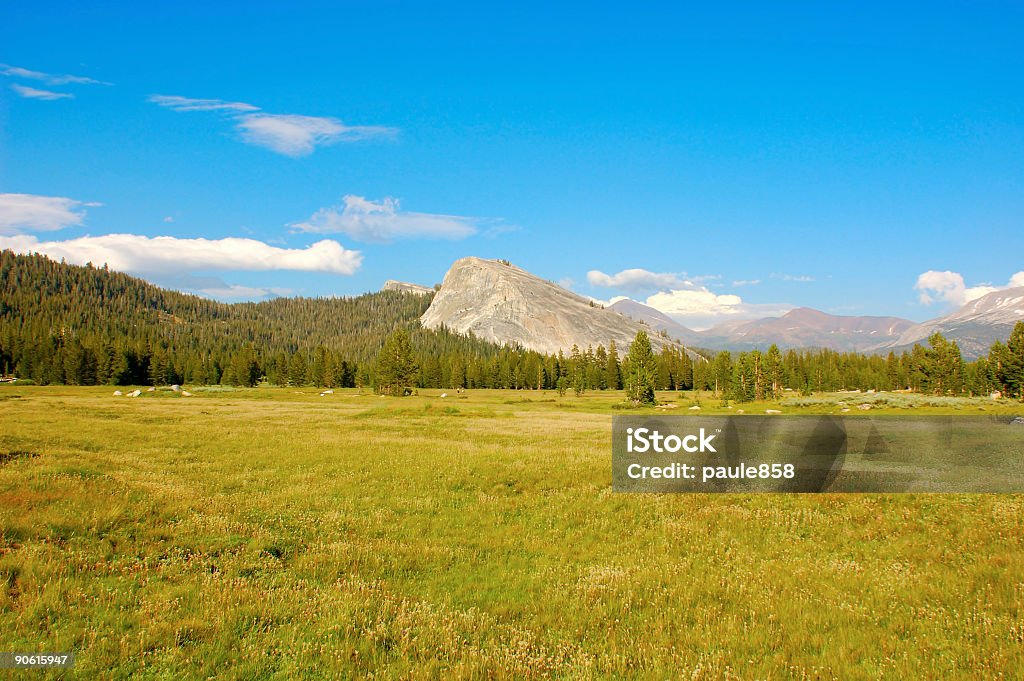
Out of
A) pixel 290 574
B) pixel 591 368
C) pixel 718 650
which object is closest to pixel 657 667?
pixel 718 650

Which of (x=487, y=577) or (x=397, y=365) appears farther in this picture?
(x=397, y=365)

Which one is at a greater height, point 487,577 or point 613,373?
point 613,373

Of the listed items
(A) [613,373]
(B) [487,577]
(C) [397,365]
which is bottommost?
(B) [487,577]

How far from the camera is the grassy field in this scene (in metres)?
8.48

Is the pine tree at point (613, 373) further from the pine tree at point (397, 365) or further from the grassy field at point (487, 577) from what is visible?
the grassy field at point (487, 577)

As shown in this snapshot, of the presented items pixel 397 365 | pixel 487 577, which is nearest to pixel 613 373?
pixel 397 365

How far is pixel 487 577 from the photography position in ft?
39.3

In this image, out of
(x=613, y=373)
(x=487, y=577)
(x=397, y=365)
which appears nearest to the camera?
(x=487, y=577)

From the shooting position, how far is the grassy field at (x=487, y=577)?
27.8ft

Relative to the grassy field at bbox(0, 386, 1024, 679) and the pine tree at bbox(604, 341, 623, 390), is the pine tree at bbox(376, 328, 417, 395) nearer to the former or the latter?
the pine tree at bbox(604, 341, 623, 390)

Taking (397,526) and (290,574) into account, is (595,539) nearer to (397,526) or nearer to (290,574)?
(397,526)

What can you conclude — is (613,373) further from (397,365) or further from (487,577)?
(487,577)

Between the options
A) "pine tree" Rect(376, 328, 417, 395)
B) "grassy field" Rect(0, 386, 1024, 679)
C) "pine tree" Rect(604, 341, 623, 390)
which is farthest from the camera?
"pine tree" Rect(604, 341, 623, 390)

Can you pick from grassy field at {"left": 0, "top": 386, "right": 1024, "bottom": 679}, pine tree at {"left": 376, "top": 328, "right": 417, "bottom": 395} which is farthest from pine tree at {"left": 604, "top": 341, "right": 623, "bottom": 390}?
grassy field at {"left": 0, "top": 386, "right": 1024, "bottom": 679}
